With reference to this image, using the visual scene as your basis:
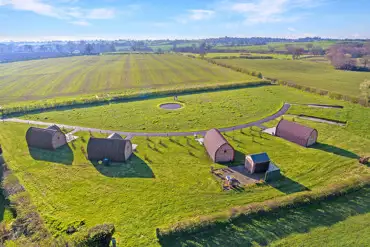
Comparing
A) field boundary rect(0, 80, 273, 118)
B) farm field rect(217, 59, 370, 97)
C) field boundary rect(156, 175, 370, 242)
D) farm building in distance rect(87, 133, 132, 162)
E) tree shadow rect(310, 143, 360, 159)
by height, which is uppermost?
farm field rect(217, 59, 370, 97)

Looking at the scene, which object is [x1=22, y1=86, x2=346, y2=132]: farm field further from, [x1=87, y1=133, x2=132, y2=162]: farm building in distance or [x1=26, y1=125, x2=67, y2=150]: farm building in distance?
[x1=87, y1=133, x2=132, y2=162]: farm building in distance

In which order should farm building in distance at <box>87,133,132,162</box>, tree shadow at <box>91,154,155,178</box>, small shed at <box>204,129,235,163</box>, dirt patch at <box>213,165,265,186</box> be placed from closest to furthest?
dirt patch at <box>213,165,265,186</box>, tree shadow at <box>91,154,155,178</box>, small shed at <box>204,129,235,163</box>, farm building in distance at <box>87,133,132,162</box>

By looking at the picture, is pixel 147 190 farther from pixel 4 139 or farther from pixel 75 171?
pixel 4 139

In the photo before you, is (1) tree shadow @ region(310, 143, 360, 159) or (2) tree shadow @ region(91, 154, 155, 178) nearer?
(2) tree shadow @ region(91, 154, 155, 178)

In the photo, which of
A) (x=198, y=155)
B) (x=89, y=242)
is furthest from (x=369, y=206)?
(x=89, y=242)

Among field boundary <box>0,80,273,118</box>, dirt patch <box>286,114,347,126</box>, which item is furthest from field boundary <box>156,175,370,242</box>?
field boundary <box>0,80,273,118</box>

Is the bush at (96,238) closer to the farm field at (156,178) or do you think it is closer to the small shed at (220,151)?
the farm field at (156,178)
